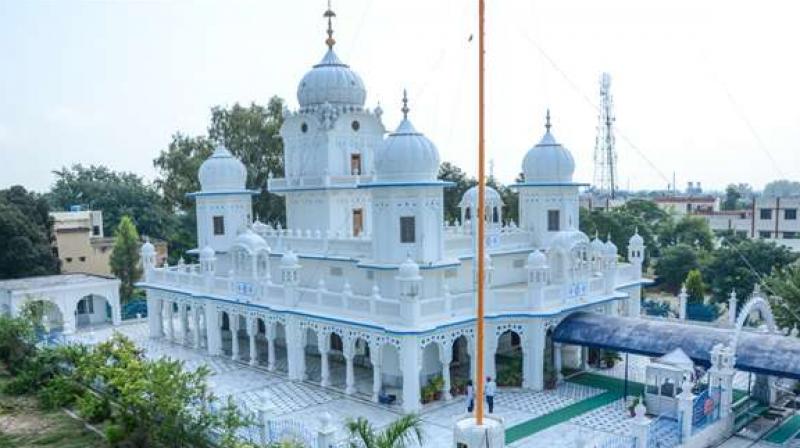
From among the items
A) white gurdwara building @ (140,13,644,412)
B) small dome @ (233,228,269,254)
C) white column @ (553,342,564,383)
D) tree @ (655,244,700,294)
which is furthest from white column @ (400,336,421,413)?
tree @ (655,244,700,294)

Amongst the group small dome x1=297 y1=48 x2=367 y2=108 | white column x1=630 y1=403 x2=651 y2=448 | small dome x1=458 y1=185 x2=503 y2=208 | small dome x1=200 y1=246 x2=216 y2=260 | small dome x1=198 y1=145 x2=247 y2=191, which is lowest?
white column x1=630 y1=403 x2=651 y2=448

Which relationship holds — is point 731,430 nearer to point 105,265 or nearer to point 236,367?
point 236,367

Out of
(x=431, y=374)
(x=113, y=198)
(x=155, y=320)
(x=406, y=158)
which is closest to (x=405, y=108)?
(x=406, y=158)

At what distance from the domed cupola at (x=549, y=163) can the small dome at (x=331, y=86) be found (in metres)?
7.28

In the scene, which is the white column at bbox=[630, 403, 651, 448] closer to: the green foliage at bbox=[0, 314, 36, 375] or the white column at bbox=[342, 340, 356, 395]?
the white column at bbox=[342, 340, 356, 395]

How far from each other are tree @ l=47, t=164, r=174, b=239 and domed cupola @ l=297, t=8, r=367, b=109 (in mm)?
27544

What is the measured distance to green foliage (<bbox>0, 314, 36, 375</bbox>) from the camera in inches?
846

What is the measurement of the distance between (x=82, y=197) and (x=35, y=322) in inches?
1580

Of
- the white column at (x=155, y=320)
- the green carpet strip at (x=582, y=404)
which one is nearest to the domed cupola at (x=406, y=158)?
the green carpet strip at (x=582, y=404)

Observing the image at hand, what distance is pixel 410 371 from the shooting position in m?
17.1

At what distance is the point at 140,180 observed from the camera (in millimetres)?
65188

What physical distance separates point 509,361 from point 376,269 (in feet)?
18.1

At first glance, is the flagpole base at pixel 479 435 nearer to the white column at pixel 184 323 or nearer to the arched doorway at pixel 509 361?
the arched doorway at pixel 509 361

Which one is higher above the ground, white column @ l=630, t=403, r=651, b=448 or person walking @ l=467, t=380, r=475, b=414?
white column @ l=630, t=403, r=651, b=448
